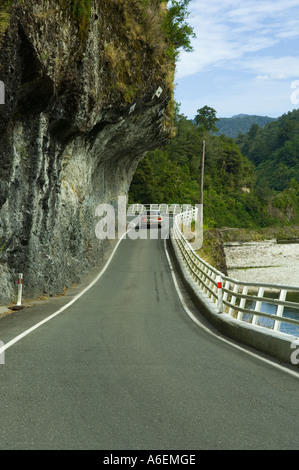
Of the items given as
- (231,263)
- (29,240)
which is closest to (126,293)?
(29,240)

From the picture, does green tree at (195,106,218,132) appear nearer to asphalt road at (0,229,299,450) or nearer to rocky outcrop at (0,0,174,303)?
rocky outcrop at (0,0,174,303)

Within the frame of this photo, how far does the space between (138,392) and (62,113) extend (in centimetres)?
1567

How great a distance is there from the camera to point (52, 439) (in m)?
5.14

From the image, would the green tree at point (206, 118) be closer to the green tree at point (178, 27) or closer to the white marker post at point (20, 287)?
the green tree at point (178, 27)

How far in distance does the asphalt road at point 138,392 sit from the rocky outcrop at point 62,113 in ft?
19.7

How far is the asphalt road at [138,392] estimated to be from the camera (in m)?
5.21

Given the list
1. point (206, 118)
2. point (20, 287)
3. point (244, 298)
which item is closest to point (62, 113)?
point (20, 287)

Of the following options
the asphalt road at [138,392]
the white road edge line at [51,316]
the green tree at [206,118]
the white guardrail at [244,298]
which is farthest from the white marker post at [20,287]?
the green tree at [206,118]

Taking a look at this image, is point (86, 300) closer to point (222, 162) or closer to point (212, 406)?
point (212, 406)

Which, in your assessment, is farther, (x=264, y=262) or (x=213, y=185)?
(x=213, y=185)

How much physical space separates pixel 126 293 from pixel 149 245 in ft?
59.0

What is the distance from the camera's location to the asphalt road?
17.1ft

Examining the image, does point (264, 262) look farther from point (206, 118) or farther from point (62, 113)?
point (206, 118)

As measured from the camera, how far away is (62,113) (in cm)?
2084
